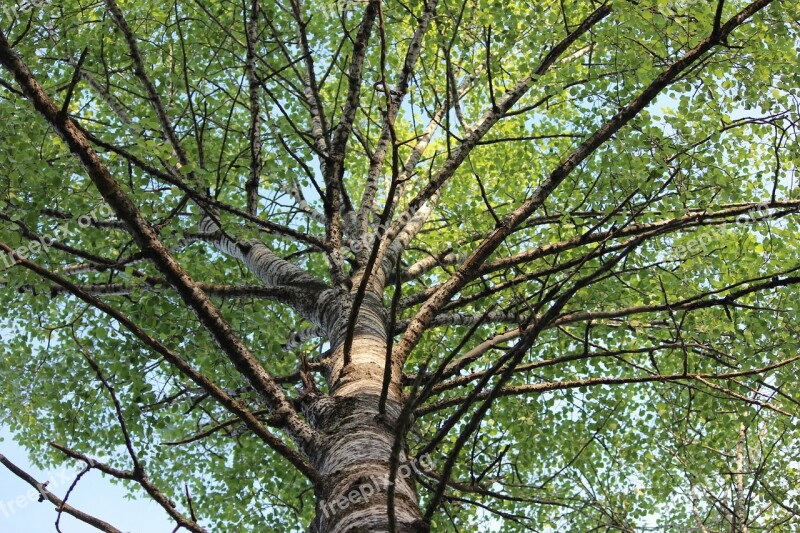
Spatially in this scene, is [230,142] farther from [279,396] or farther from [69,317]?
[279,396]

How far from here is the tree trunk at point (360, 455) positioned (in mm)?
2225

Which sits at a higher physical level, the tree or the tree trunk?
the tree

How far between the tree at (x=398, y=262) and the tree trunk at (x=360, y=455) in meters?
0.01

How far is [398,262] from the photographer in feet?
6.73

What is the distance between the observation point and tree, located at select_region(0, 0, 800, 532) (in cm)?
288

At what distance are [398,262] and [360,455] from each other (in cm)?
98

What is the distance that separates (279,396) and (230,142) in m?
7.04

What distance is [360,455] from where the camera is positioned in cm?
258

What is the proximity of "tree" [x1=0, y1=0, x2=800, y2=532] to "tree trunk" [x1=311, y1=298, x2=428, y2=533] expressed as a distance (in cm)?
1

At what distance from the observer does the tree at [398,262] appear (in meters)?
2.88

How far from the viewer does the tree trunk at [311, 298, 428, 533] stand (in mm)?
2225

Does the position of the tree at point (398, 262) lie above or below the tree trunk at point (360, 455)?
above

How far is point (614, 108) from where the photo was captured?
5645 millimetres

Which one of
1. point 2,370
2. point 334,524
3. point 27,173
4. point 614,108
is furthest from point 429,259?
point 2,370
